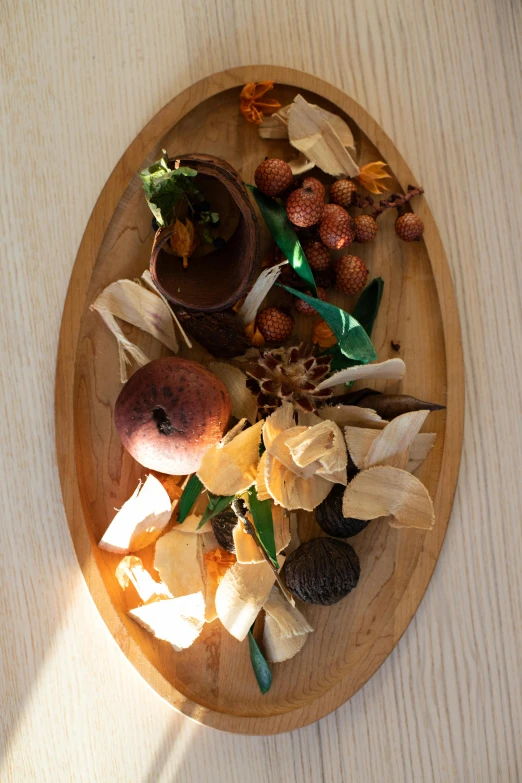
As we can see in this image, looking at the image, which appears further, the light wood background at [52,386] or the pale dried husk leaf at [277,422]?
the light wood background at [52,386]

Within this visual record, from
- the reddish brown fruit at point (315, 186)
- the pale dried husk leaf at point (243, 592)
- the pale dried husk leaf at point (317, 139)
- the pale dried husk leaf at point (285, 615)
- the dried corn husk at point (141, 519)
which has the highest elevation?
the pale dried husk leaf at point (317, 139)

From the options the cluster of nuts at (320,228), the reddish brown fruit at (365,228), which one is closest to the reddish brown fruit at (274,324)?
the cluster of nuts at (320,228)

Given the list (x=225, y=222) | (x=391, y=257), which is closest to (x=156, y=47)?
(x=225, y=222)

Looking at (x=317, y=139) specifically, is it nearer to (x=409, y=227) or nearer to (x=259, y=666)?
(x=409, y=227)

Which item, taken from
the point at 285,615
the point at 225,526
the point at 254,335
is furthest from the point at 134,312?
the point at 285,615

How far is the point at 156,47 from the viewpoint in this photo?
0.71 meters

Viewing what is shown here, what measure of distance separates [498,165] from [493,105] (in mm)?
67

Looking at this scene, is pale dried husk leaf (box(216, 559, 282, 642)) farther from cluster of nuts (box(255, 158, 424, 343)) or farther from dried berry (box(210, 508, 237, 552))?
cluster of nuts (box(255, 158, 424, 343))

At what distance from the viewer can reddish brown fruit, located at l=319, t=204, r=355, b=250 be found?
638 millimetres

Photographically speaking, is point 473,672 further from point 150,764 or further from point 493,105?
point 493,105

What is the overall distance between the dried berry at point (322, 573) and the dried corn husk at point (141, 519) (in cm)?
14

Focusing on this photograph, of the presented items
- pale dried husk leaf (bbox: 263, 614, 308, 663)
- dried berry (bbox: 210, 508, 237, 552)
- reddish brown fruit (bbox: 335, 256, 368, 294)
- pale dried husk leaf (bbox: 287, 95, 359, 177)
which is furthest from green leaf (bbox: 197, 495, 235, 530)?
pale dried husk leaf (bbox: 287, 95, 359, 177)

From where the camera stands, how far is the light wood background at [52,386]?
27.5 inches

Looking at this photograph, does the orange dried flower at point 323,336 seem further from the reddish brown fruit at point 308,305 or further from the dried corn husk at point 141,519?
the dried corn husk at point 141,519
